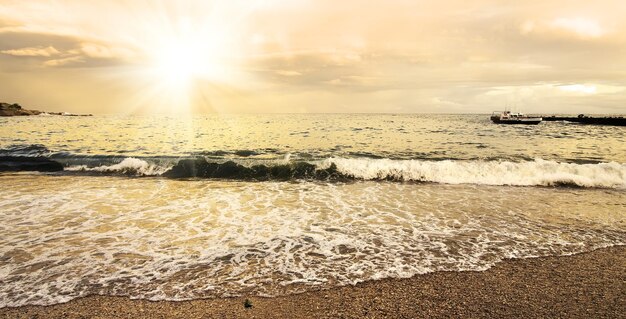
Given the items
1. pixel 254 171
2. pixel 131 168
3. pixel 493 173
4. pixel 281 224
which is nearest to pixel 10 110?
pixel 131 168

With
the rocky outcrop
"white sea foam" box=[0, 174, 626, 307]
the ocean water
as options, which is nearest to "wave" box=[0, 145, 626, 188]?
the ocean water

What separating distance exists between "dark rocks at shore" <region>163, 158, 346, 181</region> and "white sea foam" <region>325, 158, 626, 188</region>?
115 centimetres

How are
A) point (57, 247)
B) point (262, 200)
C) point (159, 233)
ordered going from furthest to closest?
1. point (262, 200)
2. point (159, 233)
3. point (57, 247)

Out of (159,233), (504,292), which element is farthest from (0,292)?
(504,292)

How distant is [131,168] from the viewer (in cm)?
2120

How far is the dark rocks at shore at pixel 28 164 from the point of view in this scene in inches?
836

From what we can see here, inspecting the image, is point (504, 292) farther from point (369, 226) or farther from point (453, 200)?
point (453, 200)

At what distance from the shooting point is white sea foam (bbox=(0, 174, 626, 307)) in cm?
→ 660

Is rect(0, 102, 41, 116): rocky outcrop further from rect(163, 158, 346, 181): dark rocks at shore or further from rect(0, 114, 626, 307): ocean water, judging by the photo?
rect(163, 158, 346, 181): dark rocks at shore

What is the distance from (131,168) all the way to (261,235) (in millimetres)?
15773

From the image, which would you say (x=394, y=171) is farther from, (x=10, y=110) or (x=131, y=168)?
(x=10, y=110)

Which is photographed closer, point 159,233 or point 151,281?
point 151,281

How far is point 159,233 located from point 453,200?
36.3ft

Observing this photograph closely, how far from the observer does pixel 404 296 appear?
5953 mm
